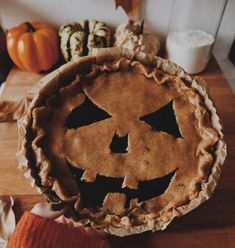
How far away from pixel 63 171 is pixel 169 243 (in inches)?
11.7

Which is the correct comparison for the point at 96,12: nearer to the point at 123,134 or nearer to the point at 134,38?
the point at 134,38

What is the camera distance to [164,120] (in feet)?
2.49

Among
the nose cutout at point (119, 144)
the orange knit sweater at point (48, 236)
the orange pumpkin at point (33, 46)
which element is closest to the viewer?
the orange knit sweater at point (48, 236)

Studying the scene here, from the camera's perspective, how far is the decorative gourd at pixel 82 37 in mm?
1057

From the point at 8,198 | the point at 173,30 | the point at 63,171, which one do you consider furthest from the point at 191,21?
the point at 8,198

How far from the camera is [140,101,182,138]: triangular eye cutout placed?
0.74 m

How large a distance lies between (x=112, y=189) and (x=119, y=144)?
11cm

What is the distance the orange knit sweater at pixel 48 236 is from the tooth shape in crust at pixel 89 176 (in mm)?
110

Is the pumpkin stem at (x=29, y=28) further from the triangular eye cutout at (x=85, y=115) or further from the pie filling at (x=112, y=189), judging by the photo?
the pie filling at (x=112, y=189)

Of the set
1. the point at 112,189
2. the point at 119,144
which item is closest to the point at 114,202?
the point at 112,189

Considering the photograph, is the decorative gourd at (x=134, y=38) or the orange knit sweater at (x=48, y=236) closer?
the orange knit sweater at (x=48, y=236)

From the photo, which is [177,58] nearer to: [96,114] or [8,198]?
[96,114]

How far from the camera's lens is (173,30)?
45.1 inches

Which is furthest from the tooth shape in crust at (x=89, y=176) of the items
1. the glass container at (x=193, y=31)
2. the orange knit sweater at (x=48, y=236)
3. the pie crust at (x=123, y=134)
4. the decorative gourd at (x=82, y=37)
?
the glass container at (x=193, y=31)
